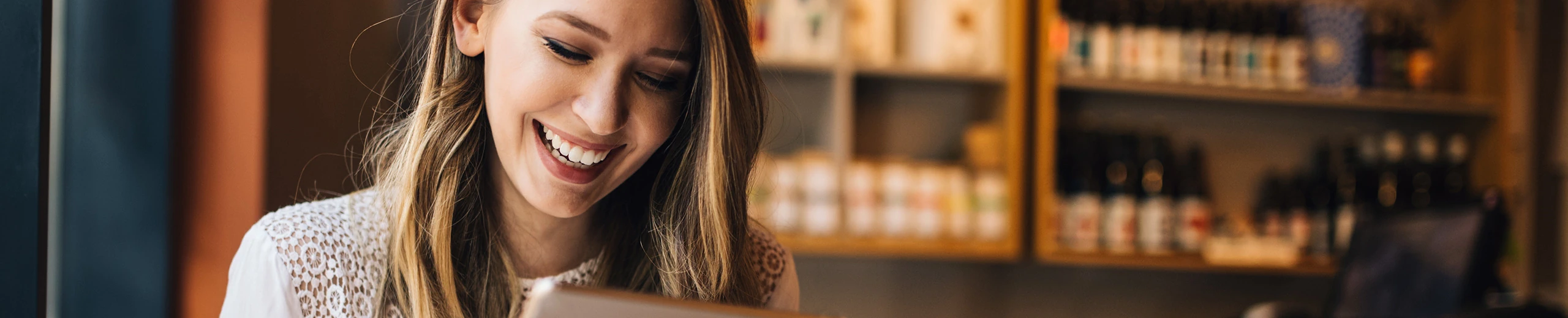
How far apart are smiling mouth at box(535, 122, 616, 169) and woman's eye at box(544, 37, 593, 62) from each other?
49 mm

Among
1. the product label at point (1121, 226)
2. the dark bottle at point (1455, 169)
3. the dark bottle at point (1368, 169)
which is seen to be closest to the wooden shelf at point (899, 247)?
the product label at point (1121, 226)

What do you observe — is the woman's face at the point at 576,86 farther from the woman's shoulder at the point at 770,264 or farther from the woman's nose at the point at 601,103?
the woman's shoulder at the point at 770,264

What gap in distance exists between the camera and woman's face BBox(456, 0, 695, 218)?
2.00 feet

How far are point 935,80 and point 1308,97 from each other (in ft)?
3.18

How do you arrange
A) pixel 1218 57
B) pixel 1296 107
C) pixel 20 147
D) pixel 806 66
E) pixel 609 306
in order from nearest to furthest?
pixel 609 306 < pixel 20 147 < pixel 806 66 < pixel 1218 57 < pixel 1296 107

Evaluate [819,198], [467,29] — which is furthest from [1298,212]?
[467,29]

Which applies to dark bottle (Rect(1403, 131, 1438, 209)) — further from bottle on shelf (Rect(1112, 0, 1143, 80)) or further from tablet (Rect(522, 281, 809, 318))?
tablet (Rect(522, 281, 809, 318))

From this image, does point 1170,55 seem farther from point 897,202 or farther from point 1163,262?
point 897,202

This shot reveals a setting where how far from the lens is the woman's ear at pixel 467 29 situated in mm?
637

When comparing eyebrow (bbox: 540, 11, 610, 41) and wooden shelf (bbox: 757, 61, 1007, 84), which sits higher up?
wooden shelf (bbox: 757, 61, 1007, 84)

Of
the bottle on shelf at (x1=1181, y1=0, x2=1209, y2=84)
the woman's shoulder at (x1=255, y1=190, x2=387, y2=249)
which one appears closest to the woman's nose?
the woman's shoulder at (x1=255, y1=190, x2=387, y2=249)

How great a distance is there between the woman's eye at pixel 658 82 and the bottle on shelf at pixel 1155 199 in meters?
2.02

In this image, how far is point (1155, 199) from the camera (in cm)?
242

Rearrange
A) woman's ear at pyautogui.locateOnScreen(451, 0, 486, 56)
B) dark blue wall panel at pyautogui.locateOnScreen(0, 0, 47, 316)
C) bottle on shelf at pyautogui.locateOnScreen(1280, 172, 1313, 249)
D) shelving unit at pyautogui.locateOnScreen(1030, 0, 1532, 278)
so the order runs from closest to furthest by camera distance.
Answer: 1. dark blue wall panel at pyautogui.locateOnScreen(0, 0, 47, 316)
2. woman's ear at pyautogui.locateOnScreen(451, 0, 486, 56)
3. shelving unit at pyautogui.locateOnScreen(1030, 0, 1532, 278)
4. bottle on shelf at pyautogui.locateOnScreen(1280, 172, 1313, 249)
